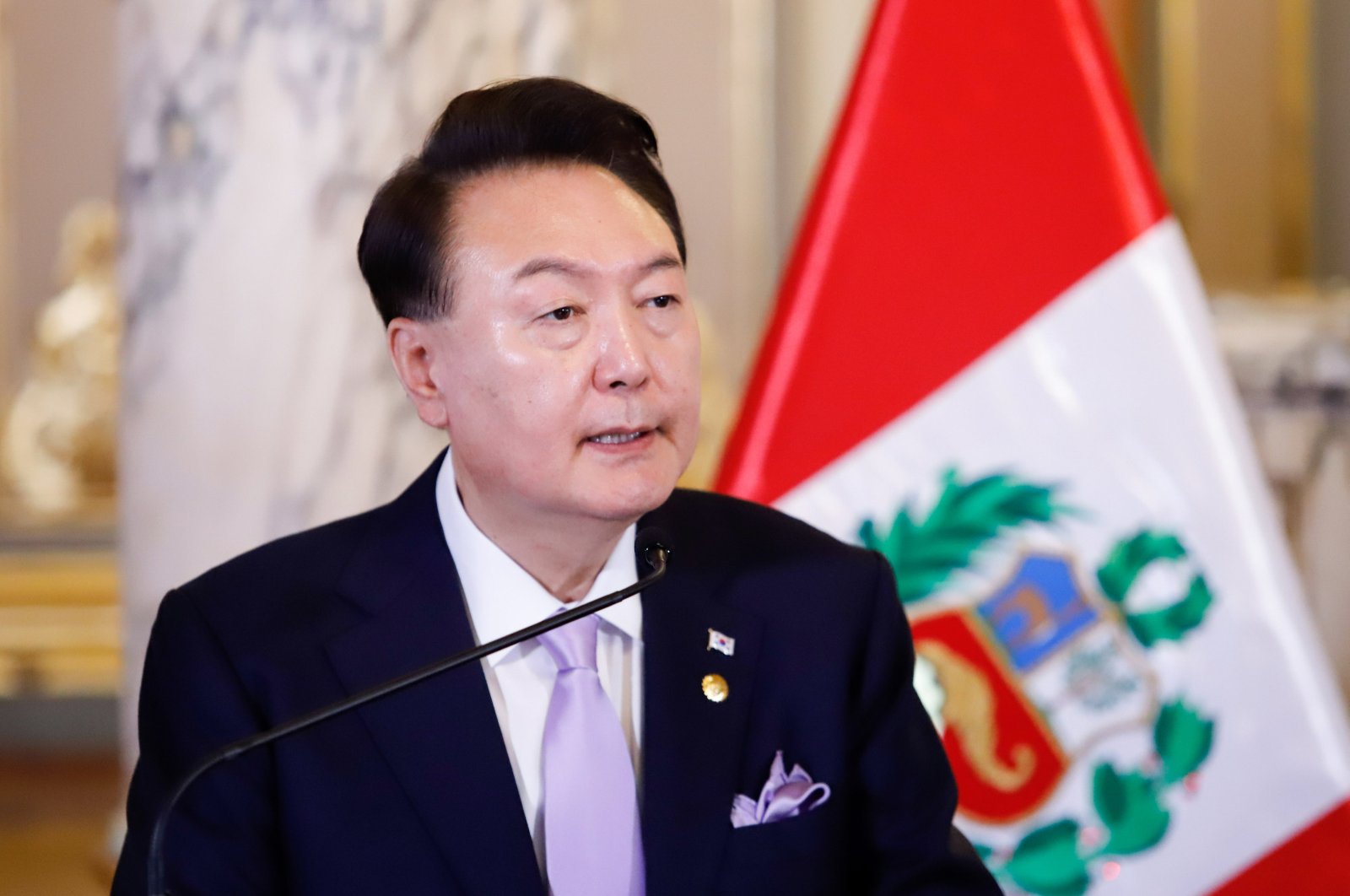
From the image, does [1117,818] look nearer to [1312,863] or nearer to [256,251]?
[1312,863]

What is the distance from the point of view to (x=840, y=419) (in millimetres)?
1912

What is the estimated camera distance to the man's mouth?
4.11 ft

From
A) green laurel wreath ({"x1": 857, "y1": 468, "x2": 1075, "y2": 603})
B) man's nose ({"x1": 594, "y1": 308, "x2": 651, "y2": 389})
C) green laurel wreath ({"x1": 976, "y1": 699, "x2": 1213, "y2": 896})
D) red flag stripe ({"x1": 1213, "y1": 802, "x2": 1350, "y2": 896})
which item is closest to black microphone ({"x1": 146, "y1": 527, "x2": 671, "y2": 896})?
man's nose ({"x1": 594, "y1": 308, "x2": 651, "y2": 389})

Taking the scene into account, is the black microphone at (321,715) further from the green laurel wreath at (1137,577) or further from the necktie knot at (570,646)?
the green laurel wreath at (1137,577)

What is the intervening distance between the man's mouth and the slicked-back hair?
0.18m

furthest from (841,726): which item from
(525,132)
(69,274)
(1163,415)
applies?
(69,274)

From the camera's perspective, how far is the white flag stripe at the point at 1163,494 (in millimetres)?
1800

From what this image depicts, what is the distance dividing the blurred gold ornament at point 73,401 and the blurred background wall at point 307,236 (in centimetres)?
1

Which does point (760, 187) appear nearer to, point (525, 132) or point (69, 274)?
point (69, 274)

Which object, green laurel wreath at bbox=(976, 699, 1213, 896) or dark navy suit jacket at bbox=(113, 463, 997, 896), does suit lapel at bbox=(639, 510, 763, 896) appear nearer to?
dark navy suit jacket at bbox=(113, 463, 997, 896)

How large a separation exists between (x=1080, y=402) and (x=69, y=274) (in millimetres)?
3701

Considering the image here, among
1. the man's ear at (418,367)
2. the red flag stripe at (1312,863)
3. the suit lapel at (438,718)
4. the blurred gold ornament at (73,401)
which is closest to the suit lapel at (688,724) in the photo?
the suit lapel at (438,718)

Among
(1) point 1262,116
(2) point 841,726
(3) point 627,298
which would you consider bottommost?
(2) point 841,726

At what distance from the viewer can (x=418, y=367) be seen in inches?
53.4
